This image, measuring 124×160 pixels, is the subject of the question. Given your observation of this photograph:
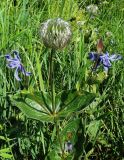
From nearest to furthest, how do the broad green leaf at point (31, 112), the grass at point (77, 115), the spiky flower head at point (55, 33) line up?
the spiky flower head at point (55, 33), the broad green leaf at point (31, 112), the grass at point (77, 115)

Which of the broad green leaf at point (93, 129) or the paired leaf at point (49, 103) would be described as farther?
the broad green leaf at point (93, 129)

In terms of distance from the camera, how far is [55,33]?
0.97 meters

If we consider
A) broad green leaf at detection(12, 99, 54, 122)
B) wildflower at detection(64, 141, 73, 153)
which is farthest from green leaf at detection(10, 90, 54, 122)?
wildflower at detection(64, 141, 73, 153)

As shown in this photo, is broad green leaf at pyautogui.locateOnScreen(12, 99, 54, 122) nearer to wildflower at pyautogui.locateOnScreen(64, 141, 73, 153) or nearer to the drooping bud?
wildflower at pyautogui.locateOnScreen(64, 141, 73, 153)

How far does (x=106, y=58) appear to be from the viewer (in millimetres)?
1199

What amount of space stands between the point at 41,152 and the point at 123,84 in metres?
0.43

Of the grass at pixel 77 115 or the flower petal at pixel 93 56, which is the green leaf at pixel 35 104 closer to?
the grass at pixel 77 115

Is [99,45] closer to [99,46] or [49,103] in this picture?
[99,46]

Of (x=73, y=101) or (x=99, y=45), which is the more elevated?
(x=99, y=45)

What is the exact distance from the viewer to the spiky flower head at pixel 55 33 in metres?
0.96

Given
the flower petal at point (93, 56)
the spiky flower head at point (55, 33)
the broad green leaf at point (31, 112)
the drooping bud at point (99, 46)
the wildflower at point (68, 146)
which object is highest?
the spiky flower head at point (55, 33)

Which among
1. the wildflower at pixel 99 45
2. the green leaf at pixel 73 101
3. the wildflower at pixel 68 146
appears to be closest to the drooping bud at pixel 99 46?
the wildflower at pixel 99 45

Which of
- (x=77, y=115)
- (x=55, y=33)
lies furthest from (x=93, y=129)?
(x=55, y=33)

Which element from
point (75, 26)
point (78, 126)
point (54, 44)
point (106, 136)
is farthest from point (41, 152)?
point (75, 26)
